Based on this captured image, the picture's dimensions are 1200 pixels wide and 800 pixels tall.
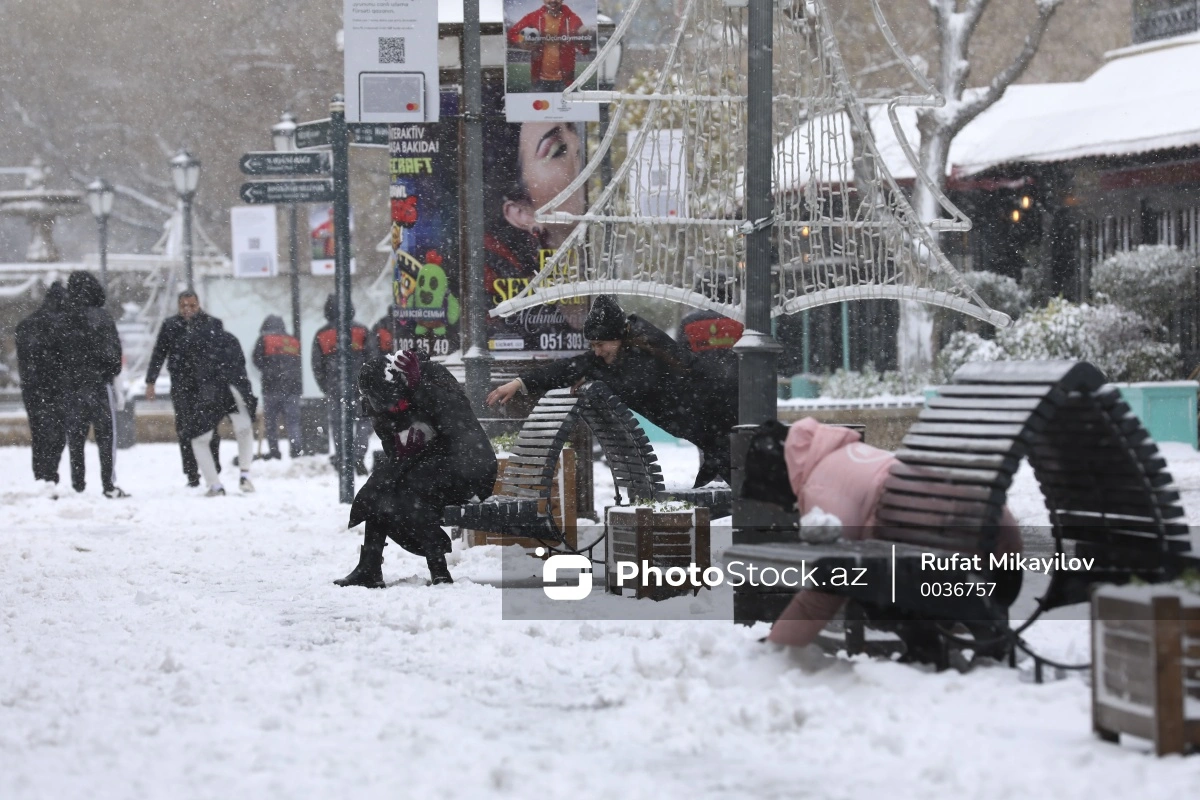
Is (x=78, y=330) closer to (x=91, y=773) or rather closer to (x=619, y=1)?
(x=91, y=773)

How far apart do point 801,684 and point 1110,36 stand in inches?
1473

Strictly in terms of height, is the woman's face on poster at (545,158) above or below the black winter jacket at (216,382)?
above

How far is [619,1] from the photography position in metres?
33.1

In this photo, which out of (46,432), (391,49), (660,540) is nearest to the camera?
(660,540)

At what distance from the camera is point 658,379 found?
9.62 meters

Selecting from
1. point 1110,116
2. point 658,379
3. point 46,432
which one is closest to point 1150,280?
point 1110,116

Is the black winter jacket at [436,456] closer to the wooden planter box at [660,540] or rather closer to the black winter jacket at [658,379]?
→ the black winter jacket at [658,379]

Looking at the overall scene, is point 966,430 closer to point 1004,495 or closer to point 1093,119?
point 1004,495

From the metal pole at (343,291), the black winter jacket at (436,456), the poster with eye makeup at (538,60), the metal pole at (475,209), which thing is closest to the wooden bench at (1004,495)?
the black winter jacket at (436,456)

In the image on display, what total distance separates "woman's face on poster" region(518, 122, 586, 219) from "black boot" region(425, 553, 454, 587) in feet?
12.0

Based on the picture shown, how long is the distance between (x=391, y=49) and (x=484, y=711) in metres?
7.38

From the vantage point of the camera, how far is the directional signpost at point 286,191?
15109 mm

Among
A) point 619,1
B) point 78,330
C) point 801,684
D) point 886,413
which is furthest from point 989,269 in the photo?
point 801,684

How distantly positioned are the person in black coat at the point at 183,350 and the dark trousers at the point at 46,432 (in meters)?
0.85
